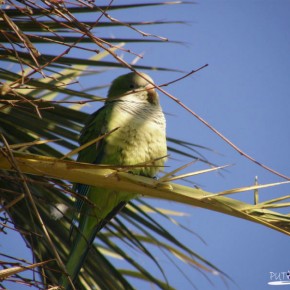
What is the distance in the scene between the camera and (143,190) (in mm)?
1713

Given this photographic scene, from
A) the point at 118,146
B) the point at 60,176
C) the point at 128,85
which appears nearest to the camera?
the point at 60,176

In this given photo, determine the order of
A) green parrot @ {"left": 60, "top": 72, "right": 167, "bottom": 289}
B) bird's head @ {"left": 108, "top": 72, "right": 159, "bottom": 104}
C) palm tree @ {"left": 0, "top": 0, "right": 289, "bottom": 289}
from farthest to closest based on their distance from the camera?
bird's head @ {"left": 108, "top": 72, "right": 159, "bottom": 104}
green parrot @ {"left": 60, "top": 72, "right": 167, "bottom": 289}
palm tree @ {"left": 0, "top": 0, "right": 289, "bottom": 289}

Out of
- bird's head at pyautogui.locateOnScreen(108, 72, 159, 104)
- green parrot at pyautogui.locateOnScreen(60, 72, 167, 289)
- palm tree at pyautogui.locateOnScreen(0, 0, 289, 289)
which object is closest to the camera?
palm tree at pyautogui.locateOnScreen(0, 0, 289, 289)

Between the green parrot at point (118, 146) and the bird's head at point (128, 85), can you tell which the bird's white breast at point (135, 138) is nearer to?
the green parrot at point (118, 146)

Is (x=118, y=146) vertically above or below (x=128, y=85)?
below

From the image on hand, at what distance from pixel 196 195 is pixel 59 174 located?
43 centimetres

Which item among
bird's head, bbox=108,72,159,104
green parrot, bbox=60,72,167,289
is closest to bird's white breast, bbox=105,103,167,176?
green parrot, bbox=60,72,167,289

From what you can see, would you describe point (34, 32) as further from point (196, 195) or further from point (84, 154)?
point (196, 195)

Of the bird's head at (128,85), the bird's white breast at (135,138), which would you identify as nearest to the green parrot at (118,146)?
the bird's white breast at (135,138)

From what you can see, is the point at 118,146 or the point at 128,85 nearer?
the point at 118,146

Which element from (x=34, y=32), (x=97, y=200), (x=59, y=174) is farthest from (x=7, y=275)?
(x=97, y=200)

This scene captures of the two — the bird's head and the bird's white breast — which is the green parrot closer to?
the bird's white breast

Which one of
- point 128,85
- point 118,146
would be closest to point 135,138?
point 118,146

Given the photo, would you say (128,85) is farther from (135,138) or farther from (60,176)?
(60,176)
